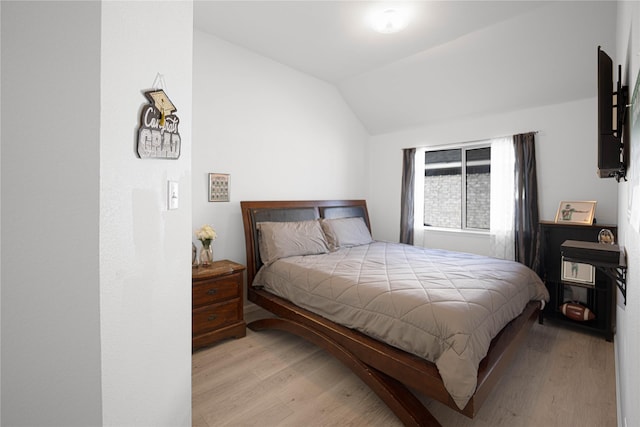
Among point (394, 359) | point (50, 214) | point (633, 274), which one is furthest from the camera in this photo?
Result: point (394, 359)

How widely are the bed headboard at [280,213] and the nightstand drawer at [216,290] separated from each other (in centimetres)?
40

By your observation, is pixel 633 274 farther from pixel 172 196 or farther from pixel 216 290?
pixel 216 290

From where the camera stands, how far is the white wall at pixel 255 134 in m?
2.94

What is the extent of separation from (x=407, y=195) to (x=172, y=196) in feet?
12.0

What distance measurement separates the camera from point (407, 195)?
14.3ft

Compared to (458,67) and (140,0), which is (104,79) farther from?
(458,67)

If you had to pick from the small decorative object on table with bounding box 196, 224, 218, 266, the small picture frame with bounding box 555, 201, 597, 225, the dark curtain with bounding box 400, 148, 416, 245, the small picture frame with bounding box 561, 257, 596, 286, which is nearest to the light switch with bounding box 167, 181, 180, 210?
the small decorative object on table with bounding box 196, 224, 218, 266

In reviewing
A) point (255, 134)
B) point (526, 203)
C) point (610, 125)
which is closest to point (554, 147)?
point (526, 203)

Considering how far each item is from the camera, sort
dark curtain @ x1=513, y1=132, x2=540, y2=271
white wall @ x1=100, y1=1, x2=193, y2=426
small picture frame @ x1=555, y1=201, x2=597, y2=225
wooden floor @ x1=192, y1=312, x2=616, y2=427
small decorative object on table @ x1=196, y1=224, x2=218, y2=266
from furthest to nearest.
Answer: dark curtain @ x1=513, y1=132, x2=540, y2=271 → small picture frame @ x1=555, y1=201, x2=597, y2=225 → small decorative object on table @ x1=196, y1=224, x2=218, y2=266 → wooden floor @ x1=192, y1=312, x2=616, y2=427 → white wall @ x1=100, y1=1, x2=193, y2=426

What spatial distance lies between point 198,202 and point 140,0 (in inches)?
78.0

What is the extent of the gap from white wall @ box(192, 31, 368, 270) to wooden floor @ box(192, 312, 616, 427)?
1.21 m

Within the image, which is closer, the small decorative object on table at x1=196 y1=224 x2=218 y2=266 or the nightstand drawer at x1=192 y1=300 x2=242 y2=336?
the nightstand drawer at x1=192 y1=300 x2=242 y2=336

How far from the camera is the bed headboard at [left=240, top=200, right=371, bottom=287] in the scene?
3080mm

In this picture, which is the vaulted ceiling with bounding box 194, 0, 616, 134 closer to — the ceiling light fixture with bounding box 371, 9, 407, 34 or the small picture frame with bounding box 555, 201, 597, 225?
the ceiling light fixture with bounding box 371, 9, 407, 34
